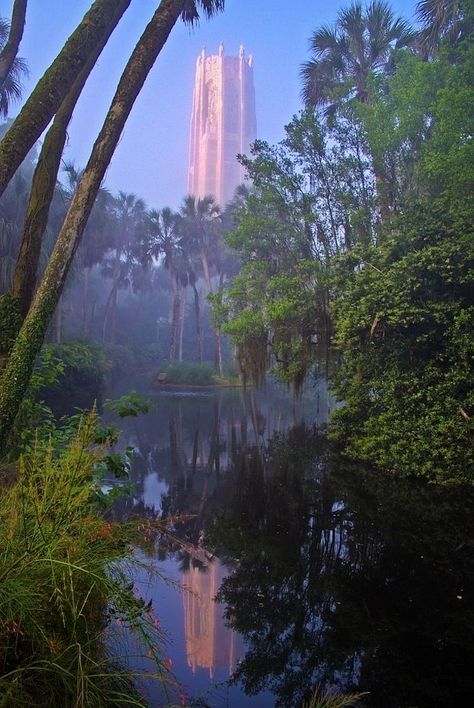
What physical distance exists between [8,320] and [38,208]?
1.31 m

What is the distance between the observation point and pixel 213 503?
829 cm

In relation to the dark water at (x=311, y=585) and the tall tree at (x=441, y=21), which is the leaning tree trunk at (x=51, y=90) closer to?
the dark water at (x=311, y=585)

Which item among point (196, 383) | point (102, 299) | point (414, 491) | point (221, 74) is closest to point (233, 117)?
point (221, 74)

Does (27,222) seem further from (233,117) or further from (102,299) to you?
(233,117)

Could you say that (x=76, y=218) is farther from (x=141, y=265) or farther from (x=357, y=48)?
(x=141, y=265)

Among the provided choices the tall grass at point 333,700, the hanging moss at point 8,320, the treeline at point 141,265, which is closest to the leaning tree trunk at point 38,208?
the hanging moss at point 8,320

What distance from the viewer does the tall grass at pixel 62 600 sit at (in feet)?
7.41

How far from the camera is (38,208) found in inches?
218

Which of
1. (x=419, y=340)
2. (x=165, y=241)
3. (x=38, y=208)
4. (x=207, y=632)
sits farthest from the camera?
(x=165, y=241)

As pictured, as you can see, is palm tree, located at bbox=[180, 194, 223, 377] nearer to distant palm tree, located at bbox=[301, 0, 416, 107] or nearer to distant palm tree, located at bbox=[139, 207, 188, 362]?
distant palm tree, located at bbox=[139, 207, 188, 362]

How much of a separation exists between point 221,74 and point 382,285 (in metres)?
130

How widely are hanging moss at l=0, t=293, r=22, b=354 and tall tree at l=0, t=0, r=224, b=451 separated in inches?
13.1

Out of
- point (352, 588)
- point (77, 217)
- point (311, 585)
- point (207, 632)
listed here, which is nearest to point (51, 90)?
point (77, 217)

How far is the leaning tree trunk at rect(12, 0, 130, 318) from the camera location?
18.0ft
